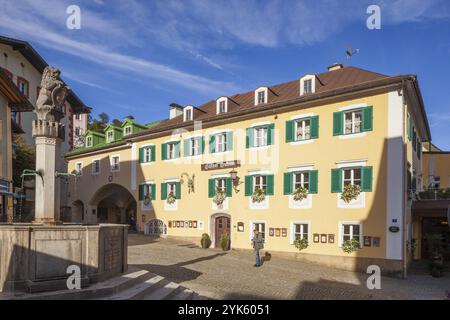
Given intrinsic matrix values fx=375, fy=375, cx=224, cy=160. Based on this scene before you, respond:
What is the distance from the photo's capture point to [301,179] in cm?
1948

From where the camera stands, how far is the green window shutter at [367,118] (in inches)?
683

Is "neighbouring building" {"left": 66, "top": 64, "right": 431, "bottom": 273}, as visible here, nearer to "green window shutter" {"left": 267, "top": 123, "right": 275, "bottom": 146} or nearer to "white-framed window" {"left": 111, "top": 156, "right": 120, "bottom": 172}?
"green window shutter" {"left": 267, "top": 123, "right": 275, "bottom": 146}

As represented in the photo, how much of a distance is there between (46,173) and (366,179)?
13.5 meters

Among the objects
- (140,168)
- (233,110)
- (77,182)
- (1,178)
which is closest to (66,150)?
(77,182)

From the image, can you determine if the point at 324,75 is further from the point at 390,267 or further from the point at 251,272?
the point at 251,272

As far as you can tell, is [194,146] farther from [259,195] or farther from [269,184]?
[269,184]

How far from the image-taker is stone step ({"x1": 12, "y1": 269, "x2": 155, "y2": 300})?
7.41 meters

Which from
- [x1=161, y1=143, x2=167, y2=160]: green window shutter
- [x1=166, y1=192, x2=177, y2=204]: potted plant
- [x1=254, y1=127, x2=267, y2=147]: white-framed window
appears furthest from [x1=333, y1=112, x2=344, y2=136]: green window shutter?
[x1=161, y1=143, x2=167, y2=160]: green window shutter

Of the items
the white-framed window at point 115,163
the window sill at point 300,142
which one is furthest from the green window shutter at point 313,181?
the white-framed window at point 115,163

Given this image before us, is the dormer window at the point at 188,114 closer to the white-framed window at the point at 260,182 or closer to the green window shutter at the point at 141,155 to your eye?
the green window shutter at the point at 141,155

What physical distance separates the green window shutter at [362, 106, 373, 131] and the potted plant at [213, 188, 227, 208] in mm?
8857

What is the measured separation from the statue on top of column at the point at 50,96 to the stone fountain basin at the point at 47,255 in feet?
9.79
